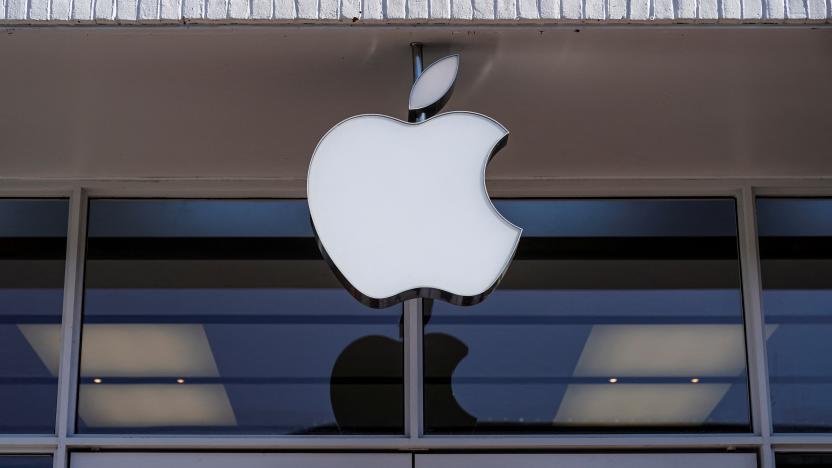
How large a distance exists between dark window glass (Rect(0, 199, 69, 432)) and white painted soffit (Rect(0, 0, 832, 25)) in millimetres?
1221

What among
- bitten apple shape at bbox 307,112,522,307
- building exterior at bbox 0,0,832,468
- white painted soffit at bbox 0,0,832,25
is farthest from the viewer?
building exterior at bbox 0,0,832,468

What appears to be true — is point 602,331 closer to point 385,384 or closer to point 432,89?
point 385,384

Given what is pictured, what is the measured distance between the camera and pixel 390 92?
11.5 ft

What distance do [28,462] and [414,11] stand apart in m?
2.07

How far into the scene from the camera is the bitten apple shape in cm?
293

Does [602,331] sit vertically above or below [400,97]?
below

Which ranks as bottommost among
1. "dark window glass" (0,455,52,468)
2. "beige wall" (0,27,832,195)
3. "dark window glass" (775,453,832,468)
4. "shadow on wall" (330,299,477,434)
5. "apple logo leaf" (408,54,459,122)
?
"dark window glass" (775,453,832,468)

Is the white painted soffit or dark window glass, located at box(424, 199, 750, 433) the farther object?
dark window glass, located at box(424, 199, 750, 433)

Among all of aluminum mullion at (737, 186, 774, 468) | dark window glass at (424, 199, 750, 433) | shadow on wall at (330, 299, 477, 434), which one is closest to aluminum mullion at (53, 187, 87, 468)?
shadow on wall at (330, 299, 477, 434)

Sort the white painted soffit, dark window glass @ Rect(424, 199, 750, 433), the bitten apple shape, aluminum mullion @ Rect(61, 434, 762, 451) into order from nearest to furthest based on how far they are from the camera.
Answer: the bitten apple shape
the white painted soffit
aluminum mullion @ Rect(61, 434, 762, 451)
dark window glass @ Rect(424, 199, 750, 433)

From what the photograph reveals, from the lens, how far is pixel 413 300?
3986 mm

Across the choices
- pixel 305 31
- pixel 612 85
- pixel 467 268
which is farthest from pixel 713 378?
Answer: pixel 305 31

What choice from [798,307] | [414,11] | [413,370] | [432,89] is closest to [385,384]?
[413,370]

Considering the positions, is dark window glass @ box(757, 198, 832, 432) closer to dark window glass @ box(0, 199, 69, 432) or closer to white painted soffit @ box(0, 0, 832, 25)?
white painted soffit @ box(0, 0, 832, 25)
